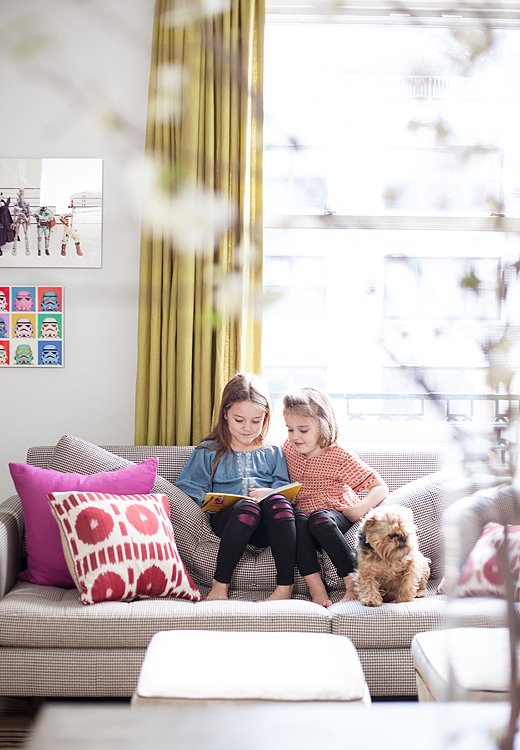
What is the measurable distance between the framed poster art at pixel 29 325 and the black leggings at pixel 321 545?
1.46m

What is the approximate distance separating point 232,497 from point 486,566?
2.20 metres

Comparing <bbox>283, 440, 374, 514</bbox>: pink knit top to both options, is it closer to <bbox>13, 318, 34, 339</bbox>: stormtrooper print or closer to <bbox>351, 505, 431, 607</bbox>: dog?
<bbox>351, 505, 431, 607</bbox>: dog

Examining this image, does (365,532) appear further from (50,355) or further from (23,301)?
(23,301)

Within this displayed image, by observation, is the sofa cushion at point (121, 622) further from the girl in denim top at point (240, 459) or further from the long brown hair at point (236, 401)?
the long brown hair at point (236, 401)

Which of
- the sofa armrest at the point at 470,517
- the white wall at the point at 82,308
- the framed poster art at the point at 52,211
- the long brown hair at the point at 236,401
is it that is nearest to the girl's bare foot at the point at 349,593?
the long brown hair at the point at 236,401

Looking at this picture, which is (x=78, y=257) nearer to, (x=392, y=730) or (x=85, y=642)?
(x=85, y=642)

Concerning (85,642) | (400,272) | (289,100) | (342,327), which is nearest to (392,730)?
(400,272)

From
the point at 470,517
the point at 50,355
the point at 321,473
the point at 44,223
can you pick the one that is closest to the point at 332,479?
the point at 321,473

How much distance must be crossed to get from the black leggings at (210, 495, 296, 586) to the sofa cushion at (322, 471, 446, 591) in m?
0.17

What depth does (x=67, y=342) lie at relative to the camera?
3.65 metres

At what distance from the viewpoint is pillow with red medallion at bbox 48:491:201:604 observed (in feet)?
8.46

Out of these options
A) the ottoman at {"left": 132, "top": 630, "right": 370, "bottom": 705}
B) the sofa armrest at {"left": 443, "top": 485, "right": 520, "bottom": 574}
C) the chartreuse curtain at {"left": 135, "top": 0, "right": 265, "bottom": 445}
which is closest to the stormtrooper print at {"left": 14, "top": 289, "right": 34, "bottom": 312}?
the chartreuse curtain at {"left": 135, "top": 0, "right": 265, "bottom": 445}

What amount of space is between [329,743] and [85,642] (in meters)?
2.03

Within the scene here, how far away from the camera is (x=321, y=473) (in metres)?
3.09
